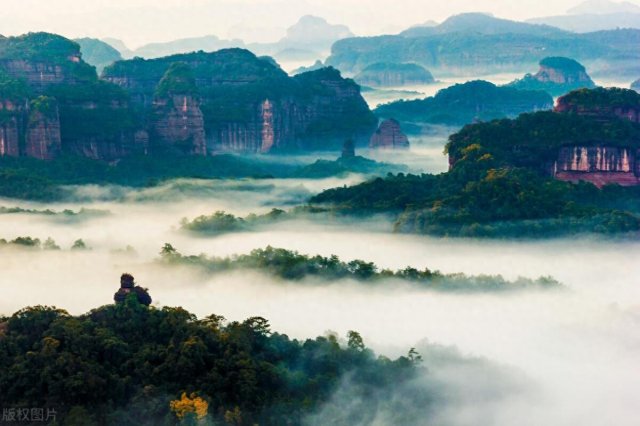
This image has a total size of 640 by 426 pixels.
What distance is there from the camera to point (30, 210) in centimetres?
10381

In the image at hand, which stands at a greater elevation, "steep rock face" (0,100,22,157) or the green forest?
"steep rock face" (0,100,22,157)

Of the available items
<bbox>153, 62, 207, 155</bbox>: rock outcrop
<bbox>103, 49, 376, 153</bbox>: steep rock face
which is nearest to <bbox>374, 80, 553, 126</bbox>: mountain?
<bbox>103, 49, 376, 153</bbox>: steep rock face

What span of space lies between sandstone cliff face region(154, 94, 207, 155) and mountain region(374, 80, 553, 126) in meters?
52.2

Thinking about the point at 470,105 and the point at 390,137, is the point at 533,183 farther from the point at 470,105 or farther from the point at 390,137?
the point at 470,105

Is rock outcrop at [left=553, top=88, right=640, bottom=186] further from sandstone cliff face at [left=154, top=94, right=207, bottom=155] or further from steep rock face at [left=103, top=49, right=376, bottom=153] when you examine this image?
steep rock face at [left=103, top=49, right=376, bottom=153]

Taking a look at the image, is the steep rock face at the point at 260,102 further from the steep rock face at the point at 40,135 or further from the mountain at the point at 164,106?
the steep rock face at the point at 40,135

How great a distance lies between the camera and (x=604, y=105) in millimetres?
107688

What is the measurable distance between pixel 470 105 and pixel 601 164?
88800 mm

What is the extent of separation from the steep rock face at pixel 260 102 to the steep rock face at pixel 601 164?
1917 inches

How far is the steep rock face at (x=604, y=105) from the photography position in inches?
4230

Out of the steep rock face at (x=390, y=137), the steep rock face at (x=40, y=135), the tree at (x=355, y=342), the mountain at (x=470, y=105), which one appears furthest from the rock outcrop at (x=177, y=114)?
the tree at (x=355, y=342)

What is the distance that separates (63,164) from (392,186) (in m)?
30.6

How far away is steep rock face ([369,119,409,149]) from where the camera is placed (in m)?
158

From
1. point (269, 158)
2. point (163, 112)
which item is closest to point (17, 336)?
point (163, 112)
